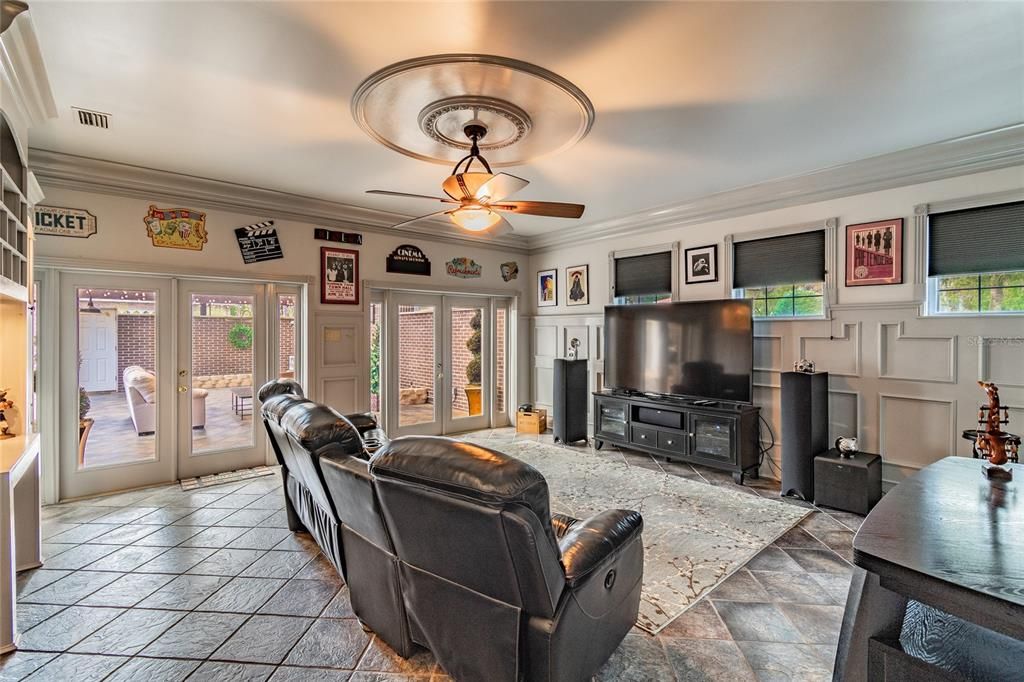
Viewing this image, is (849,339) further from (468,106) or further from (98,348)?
(98,348)

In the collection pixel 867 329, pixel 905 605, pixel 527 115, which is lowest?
pixel 905 605

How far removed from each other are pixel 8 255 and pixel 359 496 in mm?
2402

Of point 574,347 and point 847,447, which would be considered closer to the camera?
point 847,447

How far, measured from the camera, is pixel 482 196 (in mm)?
2904

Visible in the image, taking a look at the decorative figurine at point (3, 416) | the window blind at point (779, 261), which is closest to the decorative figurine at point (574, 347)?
the window blind at point (779, 261)

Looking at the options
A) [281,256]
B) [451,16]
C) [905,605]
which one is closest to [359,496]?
[905,605]

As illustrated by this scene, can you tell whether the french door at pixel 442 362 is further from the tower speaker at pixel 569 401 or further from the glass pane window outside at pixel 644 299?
the glass pane window outside at pixel 644 299

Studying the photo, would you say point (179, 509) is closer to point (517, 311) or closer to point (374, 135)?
point (374, 135)

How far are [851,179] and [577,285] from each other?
3191mm

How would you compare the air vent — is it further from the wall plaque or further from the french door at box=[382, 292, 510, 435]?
the wall plaque

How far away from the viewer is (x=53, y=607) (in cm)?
232

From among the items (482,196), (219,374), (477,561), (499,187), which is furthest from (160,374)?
(477,561)

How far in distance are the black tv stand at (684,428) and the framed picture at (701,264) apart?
1338mm

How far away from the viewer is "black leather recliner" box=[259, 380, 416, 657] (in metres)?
1.83
